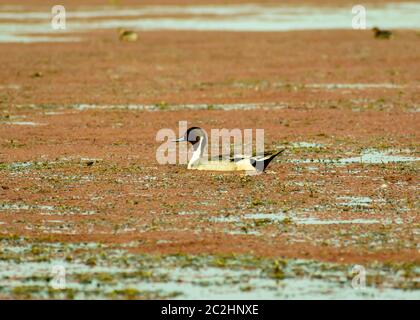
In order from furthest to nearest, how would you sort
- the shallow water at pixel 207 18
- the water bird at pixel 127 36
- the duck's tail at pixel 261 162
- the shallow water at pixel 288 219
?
the shallow water at pixel 207 18, the water bird at pixel 127 36, the duck's tail at pixel 261 162, the shallow water at pixel 288 219

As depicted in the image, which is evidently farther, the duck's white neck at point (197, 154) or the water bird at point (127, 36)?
the water bird at point (127, 36)

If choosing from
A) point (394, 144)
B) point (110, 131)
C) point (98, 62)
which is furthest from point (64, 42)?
point (394, 144)

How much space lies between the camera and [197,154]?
12469 millimetres

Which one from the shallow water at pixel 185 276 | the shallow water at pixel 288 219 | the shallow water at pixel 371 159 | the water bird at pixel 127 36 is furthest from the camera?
the water bird at pixel 127 36

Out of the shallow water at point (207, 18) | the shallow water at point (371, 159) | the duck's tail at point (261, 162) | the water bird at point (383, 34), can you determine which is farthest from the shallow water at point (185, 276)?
the water bird at point (383, 34)

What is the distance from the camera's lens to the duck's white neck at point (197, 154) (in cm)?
1223

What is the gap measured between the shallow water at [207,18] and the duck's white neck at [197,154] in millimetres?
18133

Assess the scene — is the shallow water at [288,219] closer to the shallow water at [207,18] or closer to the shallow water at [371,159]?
the shallow water at [371,159]

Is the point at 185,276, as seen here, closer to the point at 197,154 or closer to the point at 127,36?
the point at 197,154

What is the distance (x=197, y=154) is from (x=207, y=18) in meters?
27.3

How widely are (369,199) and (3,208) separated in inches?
131

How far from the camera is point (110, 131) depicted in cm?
1537

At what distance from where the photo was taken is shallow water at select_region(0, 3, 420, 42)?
34.6m

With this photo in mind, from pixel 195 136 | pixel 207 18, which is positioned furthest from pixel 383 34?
pixel 195 136
